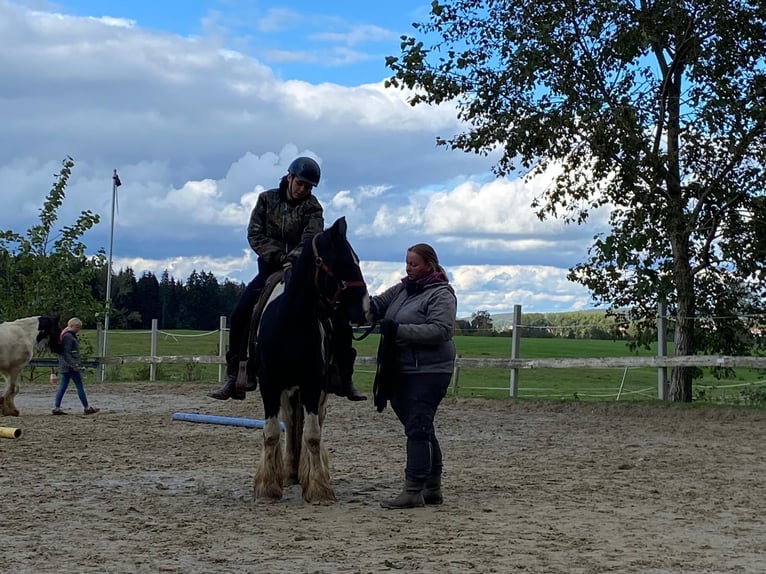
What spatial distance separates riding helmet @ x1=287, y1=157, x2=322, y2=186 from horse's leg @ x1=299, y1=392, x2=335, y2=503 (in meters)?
1.78

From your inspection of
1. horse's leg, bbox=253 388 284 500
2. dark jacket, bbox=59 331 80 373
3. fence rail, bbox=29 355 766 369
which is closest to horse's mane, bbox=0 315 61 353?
dark jacket, bbox=59 331 80 373

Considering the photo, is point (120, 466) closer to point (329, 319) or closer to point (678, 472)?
point (329, 319)

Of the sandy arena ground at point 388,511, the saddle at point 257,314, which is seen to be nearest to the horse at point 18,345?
the sandy arena ground at point 388,511

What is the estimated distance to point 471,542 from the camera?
5680 millimetres

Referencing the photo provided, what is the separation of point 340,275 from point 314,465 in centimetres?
160

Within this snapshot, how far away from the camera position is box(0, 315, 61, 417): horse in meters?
14.7

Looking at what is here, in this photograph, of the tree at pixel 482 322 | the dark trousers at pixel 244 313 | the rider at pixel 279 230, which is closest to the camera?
the rider at pixel 279 230

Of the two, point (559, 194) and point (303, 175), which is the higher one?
point (559, 194)

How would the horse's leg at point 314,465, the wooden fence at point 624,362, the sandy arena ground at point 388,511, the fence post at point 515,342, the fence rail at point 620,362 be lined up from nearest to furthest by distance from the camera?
the sandy arena ground at point 388,511 → the horse's leg at point 314,465 → the fence rail at point 620,362 → the wooden fence at point 624,362 → the fence post at point 515,342

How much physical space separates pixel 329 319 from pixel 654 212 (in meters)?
11.0

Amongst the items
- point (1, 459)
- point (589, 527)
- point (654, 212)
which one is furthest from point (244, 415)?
point (589, 527)

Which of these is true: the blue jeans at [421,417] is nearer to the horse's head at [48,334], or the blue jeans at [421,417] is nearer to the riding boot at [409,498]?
the riding boot at [409,498]

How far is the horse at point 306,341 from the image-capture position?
6777mm

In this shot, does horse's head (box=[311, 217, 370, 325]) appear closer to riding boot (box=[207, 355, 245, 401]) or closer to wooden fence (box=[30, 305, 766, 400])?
riding boot (box=[207, 355, 245, 401])
